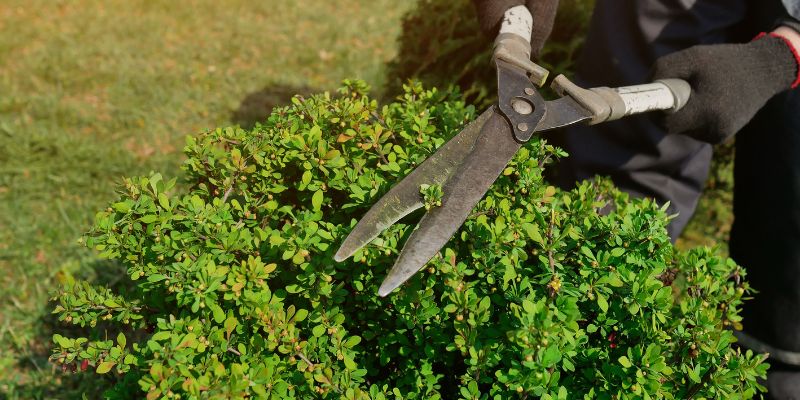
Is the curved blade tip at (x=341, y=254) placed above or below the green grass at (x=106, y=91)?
above

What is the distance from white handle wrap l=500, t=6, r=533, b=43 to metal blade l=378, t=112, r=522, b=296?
58 cm

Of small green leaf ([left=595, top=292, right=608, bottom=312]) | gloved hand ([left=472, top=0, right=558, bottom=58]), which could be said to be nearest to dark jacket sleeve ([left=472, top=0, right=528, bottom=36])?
gloved hand ([left=472, top=0, right=558, bottom=58])

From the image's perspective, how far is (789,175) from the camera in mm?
2635

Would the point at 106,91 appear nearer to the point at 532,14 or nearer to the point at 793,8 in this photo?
the point at 532,14

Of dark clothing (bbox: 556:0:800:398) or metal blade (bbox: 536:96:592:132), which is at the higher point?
metal blade (bbox: 536:96:592:132)

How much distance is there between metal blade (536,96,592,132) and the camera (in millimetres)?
1774

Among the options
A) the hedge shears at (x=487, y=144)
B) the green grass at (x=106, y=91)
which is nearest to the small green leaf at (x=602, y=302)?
the hedge shears at (x=487, y=144)

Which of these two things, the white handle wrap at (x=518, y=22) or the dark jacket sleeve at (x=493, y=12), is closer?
the white handle wrap at (x=518, y=22)

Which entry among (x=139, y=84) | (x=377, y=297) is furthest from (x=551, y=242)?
(x=139, y=84)

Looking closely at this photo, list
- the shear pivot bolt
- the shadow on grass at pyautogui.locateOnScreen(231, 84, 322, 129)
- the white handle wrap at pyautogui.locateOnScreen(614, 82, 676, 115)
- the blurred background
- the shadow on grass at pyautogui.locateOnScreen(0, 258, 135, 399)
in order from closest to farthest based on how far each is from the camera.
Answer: the shear pivot bolt
the white handle wrap at pyautogui.locateOnScreen(614, 82, 676, 115)
the shadow on grass at pyautogui.locateOnScreen(0, 258, 135, 399)
the blurred background
the shadow on grass at pyautogui.locateOnScreen(231, 84, 322, 129)

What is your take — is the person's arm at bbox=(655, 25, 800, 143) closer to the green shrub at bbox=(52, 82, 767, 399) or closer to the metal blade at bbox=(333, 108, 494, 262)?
the green shrub at bbox=(52, 82, 767, 399)

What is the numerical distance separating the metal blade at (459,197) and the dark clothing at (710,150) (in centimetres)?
118

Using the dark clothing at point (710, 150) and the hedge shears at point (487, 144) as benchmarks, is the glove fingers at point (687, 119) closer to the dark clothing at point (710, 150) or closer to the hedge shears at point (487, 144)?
the hedge shears at point (487, 144)

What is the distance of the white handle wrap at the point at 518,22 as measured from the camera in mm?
2201
